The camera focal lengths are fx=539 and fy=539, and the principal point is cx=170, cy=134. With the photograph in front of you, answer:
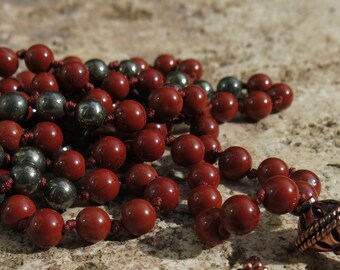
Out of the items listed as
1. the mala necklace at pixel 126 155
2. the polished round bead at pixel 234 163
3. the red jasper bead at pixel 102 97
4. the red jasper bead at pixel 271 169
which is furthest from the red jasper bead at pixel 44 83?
the red jasper bead at pixel 271 169

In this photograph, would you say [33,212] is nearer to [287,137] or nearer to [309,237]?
[309,237]

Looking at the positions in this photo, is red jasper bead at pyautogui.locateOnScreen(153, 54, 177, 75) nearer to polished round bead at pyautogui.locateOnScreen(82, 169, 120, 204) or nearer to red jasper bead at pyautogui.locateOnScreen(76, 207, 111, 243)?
polished round bead at pyautogui.locateOnScreen(82, 169, 120, 204)

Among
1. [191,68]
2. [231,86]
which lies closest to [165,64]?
[191,68]

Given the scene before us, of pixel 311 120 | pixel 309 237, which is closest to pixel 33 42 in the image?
pixel 311 120

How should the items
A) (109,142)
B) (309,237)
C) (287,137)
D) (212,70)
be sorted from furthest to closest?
(212,70), (287,137), (109,142), (309,237)

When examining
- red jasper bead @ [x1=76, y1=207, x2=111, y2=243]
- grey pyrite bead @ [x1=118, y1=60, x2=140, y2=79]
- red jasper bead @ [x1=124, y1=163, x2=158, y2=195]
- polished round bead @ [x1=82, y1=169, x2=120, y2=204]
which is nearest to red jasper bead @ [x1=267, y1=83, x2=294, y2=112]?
grey pyrite bead @ [x1=118, y1=60, x2=140, y2=79]

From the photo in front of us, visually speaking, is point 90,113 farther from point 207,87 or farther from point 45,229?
point 207,87
